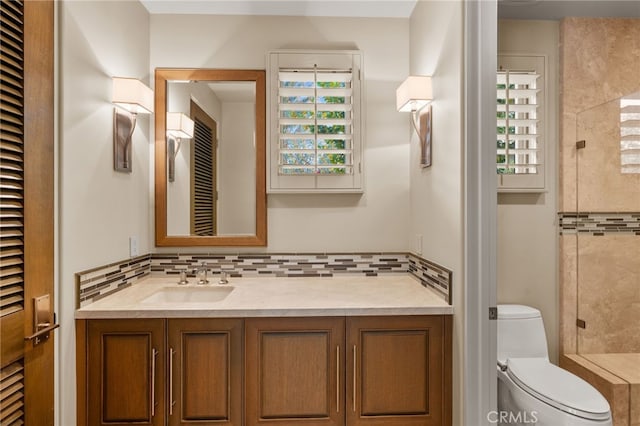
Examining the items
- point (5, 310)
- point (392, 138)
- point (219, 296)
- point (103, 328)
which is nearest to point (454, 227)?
point (392, 138)

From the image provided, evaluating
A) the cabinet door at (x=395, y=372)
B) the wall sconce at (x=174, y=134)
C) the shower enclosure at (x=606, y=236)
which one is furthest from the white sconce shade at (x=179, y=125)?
the shower enclosure at (x=606, y=236)

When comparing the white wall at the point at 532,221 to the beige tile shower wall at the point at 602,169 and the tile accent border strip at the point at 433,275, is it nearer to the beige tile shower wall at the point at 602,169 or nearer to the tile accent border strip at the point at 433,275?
the beige tile shower wall at the point at 602,169

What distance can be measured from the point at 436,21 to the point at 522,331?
182cm

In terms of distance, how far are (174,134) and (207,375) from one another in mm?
1469

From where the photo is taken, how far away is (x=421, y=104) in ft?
7.14

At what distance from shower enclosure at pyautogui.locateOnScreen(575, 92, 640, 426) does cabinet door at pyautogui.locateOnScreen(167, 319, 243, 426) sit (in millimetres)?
2205

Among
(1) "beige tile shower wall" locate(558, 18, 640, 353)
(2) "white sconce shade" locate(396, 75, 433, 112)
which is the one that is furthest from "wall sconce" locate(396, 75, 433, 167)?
(1) "beige tile shower wall" locate(558, 18, 640, 353)

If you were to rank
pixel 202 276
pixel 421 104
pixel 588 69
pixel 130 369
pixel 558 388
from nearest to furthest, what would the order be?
pixel 130 369 → pixel 558 388 → pixel 421 104 → pixel 202 276 → pixel 588 69

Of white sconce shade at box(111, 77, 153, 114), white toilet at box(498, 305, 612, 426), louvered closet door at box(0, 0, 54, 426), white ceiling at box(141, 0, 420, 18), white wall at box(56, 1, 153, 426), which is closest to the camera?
louvered closet door at box(0, 0, 54, 426)

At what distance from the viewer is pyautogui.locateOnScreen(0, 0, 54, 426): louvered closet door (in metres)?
1.31

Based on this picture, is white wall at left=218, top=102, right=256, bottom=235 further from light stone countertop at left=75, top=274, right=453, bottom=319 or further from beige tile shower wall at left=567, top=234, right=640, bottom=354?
beige tile shower wall at left=567, top=234, right=640, bottom=354

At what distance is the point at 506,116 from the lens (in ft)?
7.98

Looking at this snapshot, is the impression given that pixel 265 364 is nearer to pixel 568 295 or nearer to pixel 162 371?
pixel 162 371

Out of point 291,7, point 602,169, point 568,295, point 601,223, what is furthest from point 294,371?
point 602,169
